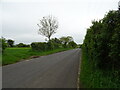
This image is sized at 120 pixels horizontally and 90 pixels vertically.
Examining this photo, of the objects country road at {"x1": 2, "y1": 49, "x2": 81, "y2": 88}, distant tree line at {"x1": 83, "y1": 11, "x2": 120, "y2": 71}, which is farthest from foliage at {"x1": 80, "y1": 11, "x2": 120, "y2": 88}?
country road at {"x1": 2, "y1": 49, "x2": 81, "y2": 88}

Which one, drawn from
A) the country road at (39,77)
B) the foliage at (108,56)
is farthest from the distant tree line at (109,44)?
the country road at (39,77)

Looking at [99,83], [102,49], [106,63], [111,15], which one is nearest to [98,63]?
[106,63]

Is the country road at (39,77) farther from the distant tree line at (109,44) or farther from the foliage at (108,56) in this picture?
the distant tree line at (109,44)

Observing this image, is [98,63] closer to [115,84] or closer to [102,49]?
[102,49]

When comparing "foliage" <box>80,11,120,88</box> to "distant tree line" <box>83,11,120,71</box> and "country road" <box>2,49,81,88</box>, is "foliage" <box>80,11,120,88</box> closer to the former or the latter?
"distant tree line" <box>83,11,120,71</box>

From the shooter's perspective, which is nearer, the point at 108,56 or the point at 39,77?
the point at 108,56

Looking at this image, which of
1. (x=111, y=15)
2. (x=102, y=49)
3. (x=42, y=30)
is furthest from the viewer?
(x=42, y=30)

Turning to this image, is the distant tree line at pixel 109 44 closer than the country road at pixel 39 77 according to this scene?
Yes

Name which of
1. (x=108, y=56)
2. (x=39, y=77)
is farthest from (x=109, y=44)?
(x=39, y=77)

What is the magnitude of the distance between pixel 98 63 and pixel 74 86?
2.77m

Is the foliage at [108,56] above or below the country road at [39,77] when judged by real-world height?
above

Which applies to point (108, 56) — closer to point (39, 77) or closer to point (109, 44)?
point (109, 44)

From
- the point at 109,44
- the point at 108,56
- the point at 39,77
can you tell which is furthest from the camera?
the point at 39,77

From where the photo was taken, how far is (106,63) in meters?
7.74
